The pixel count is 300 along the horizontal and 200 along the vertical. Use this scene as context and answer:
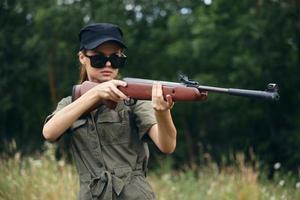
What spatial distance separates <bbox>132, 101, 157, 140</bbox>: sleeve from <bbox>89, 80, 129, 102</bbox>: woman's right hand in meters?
0.11

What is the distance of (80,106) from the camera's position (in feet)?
11.6

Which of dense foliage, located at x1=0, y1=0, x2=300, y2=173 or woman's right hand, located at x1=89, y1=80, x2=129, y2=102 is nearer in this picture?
woman's right hand, located at x1=89, y1=80, x2=129, y2=102

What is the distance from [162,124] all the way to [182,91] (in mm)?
198

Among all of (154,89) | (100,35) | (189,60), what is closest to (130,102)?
(154,89)

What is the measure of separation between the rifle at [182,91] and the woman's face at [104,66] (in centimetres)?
16

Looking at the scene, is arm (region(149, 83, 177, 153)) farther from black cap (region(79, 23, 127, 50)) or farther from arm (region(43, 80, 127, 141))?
black cap (region(79, 23, 127, 50))

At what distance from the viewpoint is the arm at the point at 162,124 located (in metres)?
3.36

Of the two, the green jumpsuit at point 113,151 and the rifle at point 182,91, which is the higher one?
the rifle at point 182,91

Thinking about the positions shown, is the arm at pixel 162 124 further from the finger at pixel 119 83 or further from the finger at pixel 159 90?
the finger at pixel 119 83

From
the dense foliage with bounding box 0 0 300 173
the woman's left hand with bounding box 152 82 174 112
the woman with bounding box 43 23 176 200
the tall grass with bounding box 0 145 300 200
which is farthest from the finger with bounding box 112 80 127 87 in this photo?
the dense foliage with bounding box 0 0 300 173

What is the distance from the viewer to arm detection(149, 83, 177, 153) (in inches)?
132

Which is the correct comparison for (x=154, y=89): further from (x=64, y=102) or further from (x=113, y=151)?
(x=64, y=102)

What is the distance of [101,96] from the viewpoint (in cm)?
352

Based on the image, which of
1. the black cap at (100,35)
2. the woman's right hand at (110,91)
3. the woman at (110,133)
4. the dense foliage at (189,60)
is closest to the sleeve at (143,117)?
the woman at (110,133)
